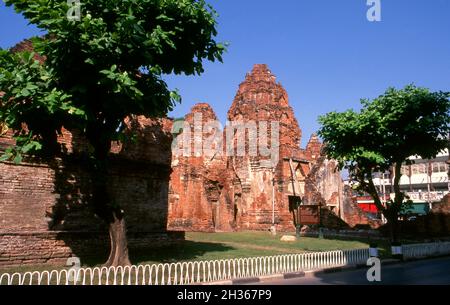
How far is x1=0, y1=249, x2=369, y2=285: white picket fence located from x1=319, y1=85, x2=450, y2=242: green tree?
6133 millimetres

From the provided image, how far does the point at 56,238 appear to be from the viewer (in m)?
10.6

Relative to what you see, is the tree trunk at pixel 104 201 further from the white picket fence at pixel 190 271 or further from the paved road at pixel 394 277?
the paved road at pixel 394 277

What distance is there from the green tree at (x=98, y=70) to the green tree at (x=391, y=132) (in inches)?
402

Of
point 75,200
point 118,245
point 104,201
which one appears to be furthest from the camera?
point 75,200

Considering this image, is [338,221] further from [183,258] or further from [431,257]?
[183,258]

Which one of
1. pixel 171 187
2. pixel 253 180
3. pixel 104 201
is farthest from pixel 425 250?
pixel 171 187

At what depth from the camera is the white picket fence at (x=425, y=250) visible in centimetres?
1427

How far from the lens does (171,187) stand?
26391mm

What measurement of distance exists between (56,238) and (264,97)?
23435 millimetres

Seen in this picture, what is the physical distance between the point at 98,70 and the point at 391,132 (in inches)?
550

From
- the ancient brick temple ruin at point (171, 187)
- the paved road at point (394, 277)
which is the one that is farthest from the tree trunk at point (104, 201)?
the paved road at point (394, 277)

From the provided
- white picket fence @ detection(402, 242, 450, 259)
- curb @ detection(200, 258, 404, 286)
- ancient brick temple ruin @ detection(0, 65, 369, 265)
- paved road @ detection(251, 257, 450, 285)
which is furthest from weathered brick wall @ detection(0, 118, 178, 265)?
white picket fence @ detection(402, 242, 450, 259)

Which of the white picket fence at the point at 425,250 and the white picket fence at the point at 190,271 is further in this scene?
the white picket fence at the point at 425,250

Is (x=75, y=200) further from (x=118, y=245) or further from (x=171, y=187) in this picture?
(x=171, y=187)
